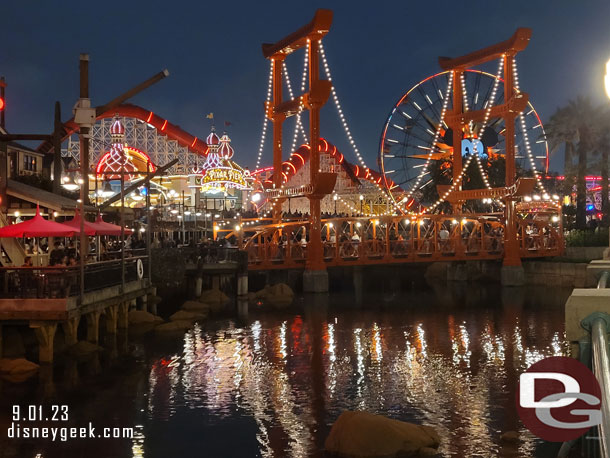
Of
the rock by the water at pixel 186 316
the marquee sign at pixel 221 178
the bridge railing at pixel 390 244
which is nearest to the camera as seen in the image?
the rock by the water at pixel 186 316

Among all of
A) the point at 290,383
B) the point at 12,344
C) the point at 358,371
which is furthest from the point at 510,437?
the point at 12,344

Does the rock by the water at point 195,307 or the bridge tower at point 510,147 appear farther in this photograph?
the bridge tower at point 510,147

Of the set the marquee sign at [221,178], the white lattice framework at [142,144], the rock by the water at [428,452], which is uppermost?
the white lattice framework at [142,144]

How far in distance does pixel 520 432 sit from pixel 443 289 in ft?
113

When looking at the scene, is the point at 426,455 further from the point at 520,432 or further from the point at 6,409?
the point at 6,409

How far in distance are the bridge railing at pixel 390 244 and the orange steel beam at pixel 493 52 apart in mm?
11101

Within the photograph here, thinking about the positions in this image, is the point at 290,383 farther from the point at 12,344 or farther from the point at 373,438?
the point at 12,344

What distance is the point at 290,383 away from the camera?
22.0 metres

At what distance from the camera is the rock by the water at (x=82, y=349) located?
24422 mm

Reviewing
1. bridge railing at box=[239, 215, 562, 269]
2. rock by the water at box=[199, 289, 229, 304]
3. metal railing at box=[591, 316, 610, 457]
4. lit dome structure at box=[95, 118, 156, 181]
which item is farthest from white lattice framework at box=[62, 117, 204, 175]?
metal railing at box=[591, 316, 610, 457]

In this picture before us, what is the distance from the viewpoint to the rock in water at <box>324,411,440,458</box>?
574 inches

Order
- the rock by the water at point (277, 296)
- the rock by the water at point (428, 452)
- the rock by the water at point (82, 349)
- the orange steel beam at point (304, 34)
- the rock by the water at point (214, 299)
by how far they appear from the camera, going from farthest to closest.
A: the orange steel beam at point (304, 34) → the rock by the water at point (277, 296) → the rock by the water at point (214, 299) → the rock by the water at point (82, 349) → the rock by the water at point (428, 452)

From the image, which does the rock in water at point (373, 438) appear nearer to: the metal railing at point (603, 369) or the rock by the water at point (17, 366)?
the metal railing at point (603, 369)

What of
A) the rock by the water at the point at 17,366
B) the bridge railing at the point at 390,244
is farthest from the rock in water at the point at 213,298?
the rock by the water at the point at 17,366
